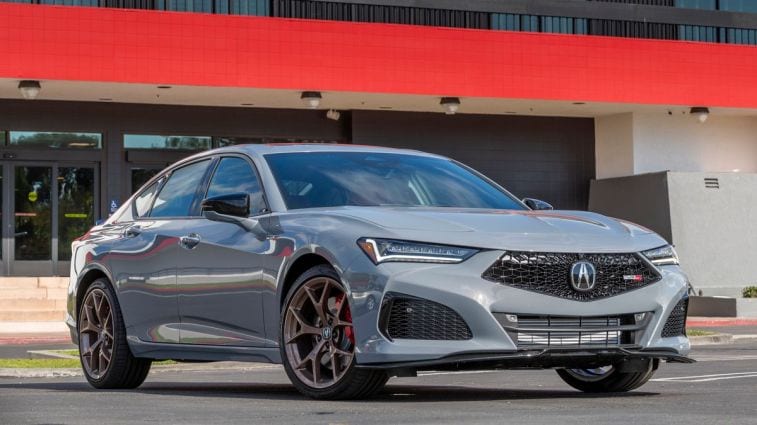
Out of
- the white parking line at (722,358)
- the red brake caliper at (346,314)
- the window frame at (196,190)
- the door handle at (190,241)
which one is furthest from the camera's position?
the white parking line at (722,358)

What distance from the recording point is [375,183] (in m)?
9.21

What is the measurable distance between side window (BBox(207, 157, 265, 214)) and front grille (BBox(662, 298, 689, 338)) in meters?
2.56

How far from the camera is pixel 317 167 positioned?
9289 mm

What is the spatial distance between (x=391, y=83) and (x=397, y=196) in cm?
2361

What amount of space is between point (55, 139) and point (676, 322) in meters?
27.3

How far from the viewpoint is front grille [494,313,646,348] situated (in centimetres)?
788

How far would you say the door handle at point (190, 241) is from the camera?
942 centimetres

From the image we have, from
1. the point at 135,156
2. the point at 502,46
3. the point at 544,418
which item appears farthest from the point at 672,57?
the point at 544,418

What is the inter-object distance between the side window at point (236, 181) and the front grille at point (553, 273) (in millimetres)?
1883

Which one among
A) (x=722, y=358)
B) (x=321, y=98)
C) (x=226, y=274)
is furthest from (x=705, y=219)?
(x=226, y=274)

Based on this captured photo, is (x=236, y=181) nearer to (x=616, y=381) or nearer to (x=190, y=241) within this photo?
(x=190, y=241)

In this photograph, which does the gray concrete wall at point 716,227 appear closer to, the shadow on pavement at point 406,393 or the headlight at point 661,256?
the shadow on pavement at point 406,393

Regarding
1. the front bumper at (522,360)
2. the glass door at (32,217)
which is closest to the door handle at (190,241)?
the front bumper at (522,360)

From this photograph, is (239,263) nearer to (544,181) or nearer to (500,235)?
(500,235)
